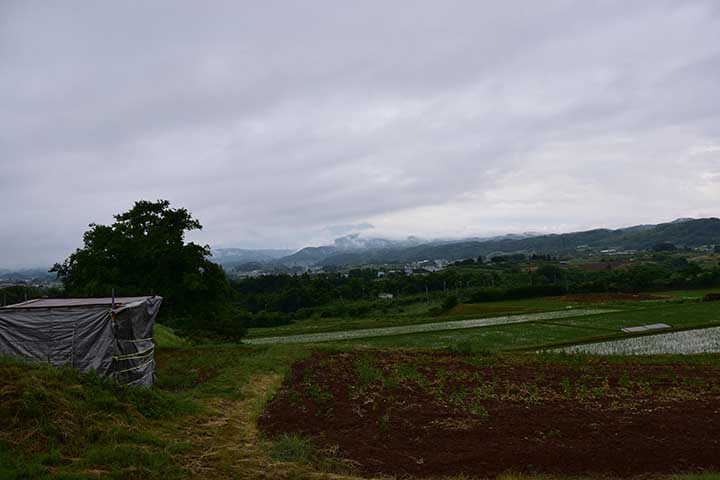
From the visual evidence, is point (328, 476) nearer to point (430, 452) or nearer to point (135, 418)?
point (430, 452)

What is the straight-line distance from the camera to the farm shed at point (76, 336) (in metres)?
10.3

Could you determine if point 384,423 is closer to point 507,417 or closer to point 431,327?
point 507,417

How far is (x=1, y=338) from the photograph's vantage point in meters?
10.5

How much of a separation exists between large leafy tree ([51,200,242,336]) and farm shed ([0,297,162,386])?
14133 mm

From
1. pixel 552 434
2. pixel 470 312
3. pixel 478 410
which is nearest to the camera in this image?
pixel 552 434

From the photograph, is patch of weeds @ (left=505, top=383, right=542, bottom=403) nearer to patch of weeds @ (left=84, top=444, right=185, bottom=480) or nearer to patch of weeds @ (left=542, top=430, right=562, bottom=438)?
patch of weeds @ (left=542, top=430, right=562, bottom=438)

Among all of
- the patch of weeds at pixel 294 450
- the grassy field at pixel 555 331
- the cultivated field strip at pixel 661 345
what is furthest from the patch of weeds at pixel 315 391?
the cultivated field strip at pixel 661 345

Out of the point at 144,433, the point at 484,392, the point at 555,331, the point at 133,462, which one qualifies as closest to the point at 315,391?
the point at 484,392

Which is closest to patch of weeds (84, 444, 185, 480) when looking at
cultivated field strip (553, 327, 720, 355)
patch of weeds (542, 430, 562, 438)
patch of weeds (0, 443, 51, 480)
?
patch of weeds (0, 443, 51, 480)

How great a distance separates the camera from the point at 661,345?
2214 cm

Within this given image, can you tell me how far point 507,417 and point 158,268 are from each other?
22601 mm

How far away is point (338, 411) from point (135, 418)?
152 inches

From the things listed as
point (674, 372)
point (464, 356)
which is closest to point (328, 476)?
point (464, 356)

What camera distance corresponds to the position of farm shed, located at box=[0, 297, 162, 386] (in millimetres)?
10289
